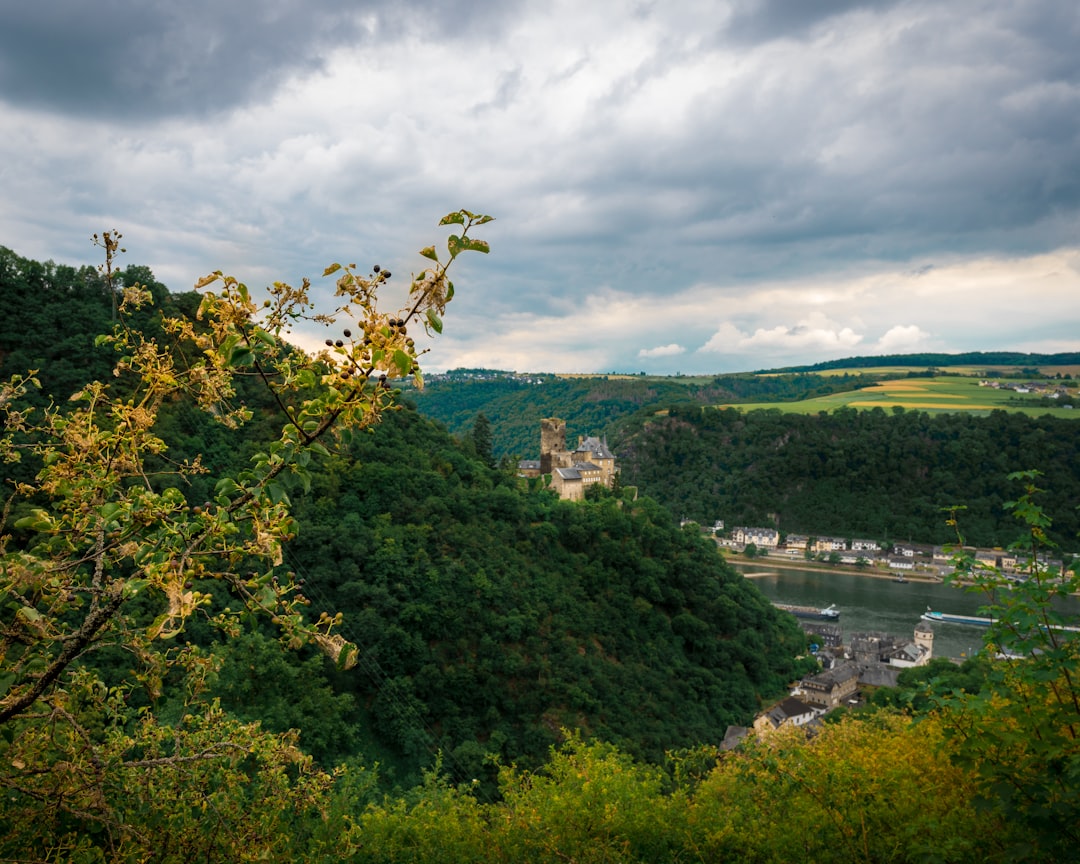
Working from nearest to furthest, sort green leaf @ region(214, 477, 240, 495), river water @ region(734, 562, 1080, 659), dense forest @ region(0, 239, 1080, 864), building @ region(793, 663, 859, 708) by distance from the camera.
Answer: green leaf @ region(214, 477, 240, 495) → dense forest @ region(0, 239, 1080, 864) → building @ region(793, 663, 859, 708) → river water @ region(734, 562, 1080, 659)

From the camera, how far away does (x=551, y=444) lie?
4788cm

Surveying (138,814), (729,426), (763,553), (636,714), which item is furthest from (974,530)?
(138,814)

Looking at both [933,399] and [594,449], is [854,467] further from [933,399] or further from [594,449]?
[594,449]

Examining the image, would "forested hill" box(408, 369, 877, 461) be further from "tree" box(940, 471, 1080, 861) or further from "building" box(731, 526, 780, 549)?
"tree" box(940, 471, 1080, 861)

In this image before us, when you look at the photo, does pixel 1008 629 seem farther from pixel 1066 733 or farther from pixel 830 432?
pixel 830 432

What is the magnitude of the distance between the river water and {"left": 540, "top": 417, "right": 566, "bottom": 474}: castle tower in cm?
2548

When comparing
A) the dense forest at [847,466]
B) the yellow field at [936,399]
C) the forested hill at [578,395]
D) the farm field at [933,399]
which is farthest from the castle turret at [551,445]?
the yellow field at [936,399]

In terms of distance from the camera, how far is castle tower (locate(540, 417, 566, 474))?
47.0 m

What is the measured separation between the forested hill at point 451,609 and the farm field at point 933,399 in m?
88.3

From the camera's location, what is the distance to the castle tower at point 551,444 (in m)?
47.0

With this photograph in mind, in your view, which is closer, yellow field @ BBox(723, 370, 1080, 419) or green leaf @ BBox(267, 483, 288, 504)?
green leaf @ BBox(267, 483, 288, 504)

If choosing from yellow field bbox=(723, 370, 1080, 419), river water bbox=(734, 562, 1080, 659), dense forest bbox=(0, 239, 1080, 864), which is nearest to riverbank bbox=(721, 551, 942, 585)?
river water bbox=(734, 562, 1080, 659)

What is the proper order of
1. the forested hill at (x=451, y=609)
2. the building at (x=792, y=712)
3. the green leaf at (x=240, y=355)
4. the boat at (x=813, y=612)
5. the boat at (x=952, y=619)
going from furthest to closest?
the boat at (x=813, y=612), the boat at (x=952, y=619), the building at (x=792, y=712), the forested hill at (x=451, y=609), the green leaf at (x=240, y=355)

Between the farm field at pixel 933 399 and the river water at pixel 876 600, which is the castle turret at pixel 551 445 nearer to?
the river water at pixel 876 600
